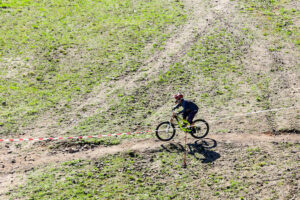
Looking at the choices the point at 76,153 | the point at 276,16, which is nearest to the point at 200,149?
the point at 76,153

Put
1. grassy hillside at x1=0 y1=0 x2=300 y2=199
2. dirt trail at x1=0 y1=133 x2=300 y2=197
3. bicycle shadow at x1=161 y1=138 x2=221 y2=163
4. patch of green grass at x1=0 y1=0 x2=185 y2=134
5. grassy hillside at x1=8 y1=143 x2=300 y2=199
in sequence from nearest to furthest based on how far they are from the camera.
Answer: grassy hillside at x1=8 y1=143 x2=300 y2=199 < grassy hillside at x1=0 y1=0 x2=300 y2=199 < dirt trail at x1=0 y1=133 x2=300 y2=197 < bicycle shadow at x1=161 y1=138 x2=221 y2=163 < patch of green grass at x1=0 y1=0 x2=185 y2=134

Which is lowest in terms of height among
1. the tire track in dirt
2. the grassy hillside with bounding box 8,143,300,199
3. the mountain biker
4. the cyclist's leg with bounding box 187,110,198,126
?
the grassy hillside with bounding box 8,143,300,199

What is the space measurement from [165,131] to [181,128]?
2.70 ft

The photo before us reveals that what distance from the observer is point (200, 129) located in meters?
17.0

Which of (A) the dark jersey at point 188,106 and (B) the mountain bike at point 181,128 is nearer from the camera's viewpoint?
(A) the dark jersey at point 188,106

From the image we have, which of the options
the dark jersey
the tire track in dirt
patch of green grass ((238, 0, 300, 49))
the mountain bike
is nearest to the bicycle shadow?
the mountain bike

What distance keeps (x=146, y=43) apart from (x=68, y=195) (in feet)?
49.0

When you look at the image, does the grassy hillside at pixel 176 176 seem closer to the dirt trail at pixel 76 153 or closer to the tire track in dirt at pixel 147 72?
the dirt trail at pixel 76 153

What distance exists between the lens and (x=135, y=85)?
70.4ft

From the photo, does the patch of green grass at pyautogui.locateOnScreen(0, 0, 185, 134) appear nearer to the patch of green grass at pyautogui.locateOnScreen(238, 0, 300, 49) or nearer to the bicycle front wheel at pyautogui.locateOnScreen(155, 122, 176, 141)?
the bicycle front wheel at pyautogui.locateOnScreen(155, 122, 176, 141)

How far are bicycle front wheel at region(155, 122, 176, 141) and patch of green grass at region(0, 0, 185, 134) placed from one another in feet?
19.8

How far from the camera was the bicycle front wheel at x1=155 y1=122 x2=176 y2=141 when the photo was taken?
54.6ft

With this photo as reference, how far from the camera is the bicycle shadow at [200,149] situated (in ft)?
51.1

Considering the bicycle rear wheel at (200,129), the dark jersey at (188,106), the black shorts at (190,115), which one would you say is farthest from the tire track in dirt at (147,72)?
the bicycle rear wheel at (200,129)
